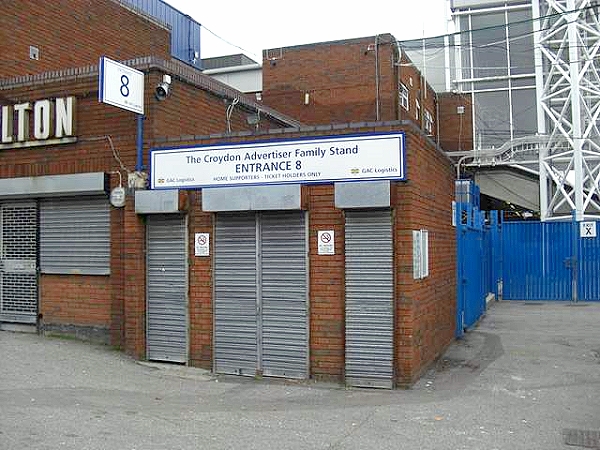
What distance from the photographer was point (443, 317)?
35.5ft

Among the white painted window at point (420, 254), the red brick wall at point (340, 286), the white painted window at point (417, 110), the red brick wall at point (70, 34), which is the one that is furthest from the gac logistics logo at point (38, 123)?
the white painted window at point (417, 110)

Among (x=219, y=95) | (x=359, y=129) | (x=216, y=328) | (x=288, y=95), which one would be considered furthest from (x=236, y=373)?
(x=288, y=95)

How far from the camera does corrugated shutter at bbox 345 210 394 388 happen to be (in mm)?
8227

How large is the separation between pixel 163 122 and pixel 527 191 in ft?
88.3

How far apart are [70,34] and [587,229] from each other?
1613cm

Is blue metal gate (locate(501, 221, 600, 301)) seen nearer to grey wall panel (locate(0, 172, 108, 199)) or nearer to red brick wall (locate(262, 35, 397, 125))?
red brick wall (locate(262, 35, 397, 125))

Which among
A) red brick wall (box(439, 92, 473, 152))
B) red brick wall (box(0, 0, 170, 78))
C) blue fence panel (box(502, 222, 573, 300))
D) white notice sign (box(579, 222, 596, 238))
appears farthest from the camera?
red brick wall (box(439, 92, 473, 152))

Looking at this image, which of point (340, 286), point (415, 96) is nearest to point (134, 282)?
point (340, 286)

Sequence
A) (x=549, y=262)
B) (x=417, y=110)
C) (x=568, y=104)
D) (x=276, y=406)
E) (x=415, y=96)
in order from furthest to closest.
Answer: (x=417, y=110) → (x=415, y=96) → (x=568, y=104) → (x=549, y=262) → (x=276, y=406)

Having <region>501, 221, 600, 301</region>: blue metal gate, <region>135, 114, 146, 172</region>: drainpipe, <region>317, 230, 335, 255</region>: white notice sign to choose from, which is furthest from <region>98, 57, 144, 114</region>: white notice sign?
<region>501, 221, 600, 301</region>: blue metal gate

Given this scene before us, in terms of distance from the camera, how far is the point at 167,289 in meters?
9.46

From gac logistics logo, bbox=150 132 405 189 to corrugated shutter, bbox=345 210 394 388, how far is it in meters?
0.62

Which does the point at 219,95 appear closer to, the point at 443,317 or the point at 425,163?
the point at 425,163

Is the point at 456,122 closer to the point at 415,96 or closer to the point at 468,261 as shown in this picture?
the point at 415,96
